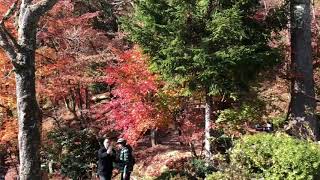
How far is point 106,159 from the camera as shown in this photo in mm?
10562

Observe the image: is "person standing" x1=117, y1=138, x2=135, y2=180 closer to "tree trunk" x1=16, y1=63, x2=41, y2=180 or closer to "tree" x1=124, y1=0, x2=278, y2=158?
"tree trunk" x1=16, y1=63, x2=41, y2=180

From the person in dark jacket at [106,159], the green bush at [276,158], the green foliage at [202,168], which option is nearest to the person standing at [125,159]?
the person in dark jacket at [106,159]

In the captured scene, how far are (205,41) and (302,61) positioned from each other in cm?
368

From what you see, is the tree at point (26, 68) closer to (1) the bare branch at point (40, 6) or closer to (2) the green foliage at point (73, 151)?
(1) the bare branch at point (40, 6)

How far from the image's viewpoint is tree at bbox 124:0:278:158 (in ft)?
35.7

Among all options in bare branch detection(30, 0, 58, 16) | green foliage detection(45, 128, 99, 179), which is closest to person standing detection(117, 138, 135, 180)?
bare branch detection(30, 0, 58, 16)

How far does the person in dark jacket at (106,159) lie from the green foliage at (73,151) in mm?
6164

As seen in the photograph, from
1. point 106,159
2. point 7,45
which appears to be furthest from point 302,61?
point 7,45

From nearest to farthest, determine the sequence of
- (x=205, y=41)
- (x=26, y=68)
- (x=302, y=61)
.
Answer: (x=26, y=68) → (x=205, y=41) → (x=302, y=61)

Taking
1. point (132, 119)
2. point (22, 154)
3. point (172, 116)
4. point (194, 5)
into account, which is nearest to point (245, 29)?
point (194, 5)

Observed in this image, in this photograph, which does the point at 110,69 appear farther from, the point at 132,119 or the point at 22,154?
the point at 22,154

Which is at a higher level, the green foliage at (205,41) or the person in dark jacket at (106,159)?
the green foliage at (205,41)

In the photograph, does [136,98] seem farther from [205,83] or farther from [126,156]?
[126,156]

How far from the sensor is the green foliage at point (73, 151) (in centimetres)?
1670
